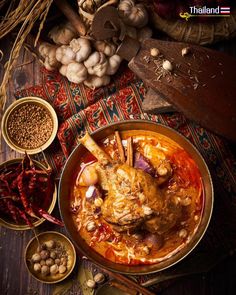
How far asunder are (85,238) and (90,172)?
0.47 m

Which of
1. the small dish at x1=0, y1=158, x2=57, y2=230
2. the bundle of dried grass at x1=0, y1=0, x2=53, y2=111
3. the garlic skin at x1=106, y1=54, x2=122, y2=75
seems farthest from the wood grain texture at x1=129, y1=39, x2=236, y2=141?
the small dish at x1=0, y1=158, x2=57, y2=230

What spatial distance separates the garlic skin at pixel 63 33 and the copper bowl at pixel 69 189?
2.82 ft

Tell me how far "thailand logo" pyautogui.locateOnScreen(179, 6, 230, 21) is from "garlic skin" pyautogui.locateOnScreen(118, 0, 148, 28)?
29 cm

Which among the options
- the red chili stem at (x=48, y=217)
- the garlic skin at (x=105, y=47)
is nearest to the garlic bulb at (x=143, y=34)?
the garlic skin at (x=105, y=47)

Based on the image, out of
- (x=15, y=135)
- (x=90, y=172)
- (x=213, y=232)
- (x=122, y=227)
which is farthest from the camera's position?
(x=15, y=135)

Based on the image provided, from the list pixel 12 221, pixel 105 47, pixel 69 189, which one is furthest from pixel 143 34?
pixel 12 221

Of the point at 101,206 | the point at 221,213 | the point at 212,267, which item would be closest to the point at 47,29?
the point at 101,206

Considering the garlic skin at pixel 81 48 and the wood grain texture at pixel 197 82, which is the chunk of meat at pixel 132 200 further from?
the garlic skin at pixel 81 48

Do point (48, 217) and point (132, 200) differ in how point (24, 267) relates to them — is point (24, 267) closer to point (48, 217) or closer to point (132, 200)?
point (48, 217)

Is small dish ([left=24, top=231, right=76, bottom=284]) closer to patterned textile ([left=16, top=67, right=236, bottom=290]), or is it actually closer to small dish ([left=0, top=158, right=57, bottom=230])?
small dish ([left=0, top=158, right=57, bottom=230])

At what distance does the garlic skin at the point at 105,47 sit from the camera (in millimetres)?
3654

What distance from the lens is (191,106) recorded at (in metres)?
3.35

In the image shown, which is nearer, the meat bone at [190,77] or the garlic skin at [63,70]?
the meat bone at [190,77]

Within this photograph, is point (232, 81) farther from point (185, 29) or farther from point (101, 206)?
point (101, 206)
